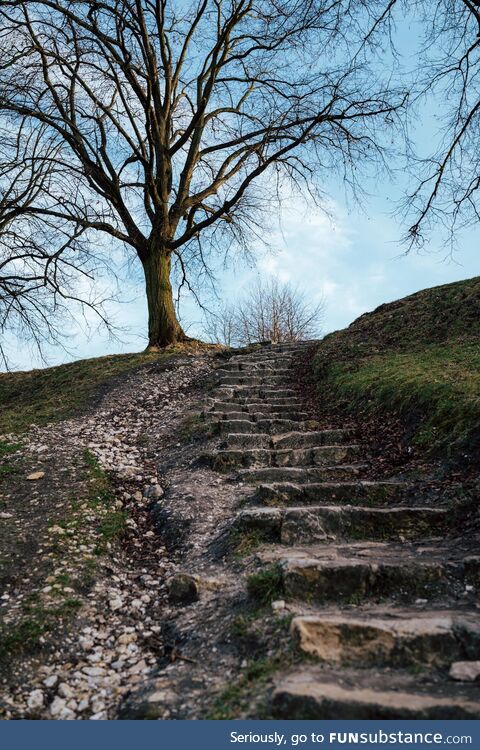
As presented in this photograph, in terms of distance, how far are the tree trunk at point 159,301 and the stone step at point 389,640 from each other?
12474mm

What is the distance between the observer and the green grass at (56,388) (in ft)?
Result: 35.2

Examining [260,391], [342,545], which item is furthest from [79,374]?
[342,545]

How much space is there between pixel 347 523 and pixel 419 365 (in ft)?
15.5

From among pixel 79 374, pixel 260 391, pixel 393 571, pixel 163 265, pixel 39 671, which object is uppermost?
pixel 163 265

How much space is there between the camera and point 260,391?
34.6ft

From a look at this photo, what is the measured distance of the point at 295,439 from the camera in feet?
25.6

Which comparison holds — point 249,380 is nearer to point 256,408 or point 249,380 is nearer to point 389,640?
point 256,408

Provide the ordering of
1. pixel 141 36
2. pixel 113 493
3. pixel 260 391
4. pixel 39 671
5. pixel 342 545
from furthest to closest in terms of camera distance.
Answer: pixel 141 36, pixel 260 391, pixel 113 493, pixel 342 545, pixel 39 671

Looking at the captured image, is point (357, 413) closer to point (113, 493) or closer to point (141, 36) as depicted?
point (113, 493)

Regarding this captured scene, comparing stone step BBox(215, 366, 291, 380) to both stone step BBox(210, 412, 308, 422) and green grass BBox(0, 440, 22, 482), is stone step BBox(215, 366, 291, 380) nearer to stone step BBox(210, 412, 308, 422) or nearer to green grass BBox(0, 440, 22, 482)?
stone step BBox(210, 412, 308, 422)

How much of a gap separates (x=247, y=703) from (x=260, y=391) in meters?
7.77

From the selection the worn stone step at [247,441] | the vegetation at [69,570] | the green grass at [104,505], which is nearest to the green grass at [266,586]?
the vegetation at [69,570]

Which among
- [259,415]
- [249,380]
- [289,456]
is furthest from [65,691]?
[249,380]

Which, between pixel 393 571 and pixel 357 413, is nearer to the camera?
pixel 393 571
